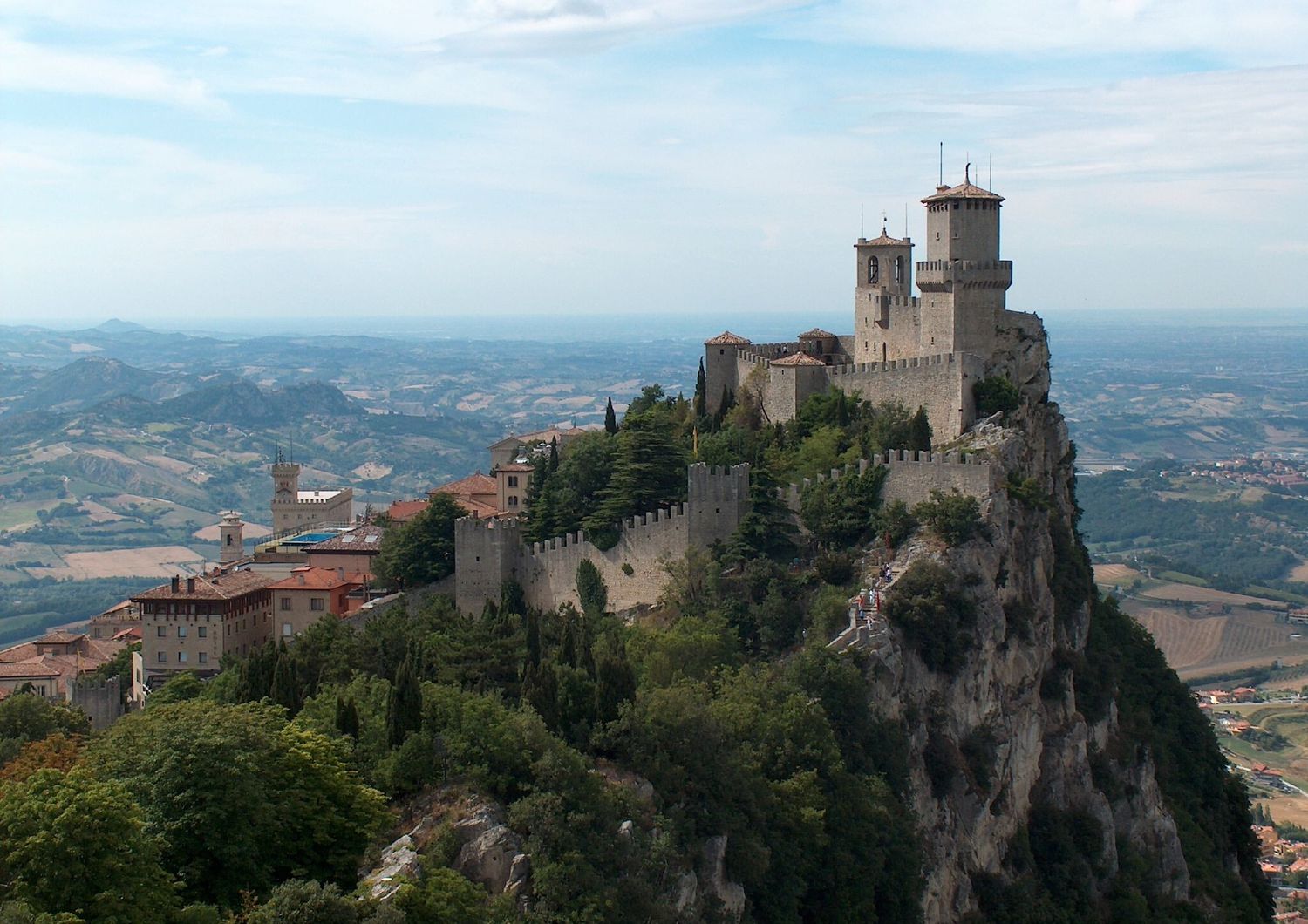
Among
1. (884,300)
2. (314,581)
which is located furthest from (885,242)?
(314,581)

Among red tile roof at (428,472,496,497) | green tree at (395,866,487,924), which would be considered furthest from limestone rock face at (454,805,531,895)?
red tile roof at (428,472,496,497)

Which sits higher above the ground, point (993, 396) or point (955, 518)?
point (993, 396)

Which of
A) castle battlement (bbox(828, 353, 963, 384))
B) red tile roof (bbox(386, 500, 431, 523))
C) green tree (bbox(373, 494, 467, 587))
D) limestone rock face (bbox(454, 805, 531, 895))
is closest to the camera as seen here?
limestone rock face (bbox(454, 805, 531, 895))

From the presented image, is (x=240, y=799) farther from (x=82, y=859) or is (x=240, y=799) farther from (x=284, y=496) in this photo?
(x=284, y=496)

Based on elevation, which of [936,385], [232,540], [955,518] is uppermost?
[936,385]

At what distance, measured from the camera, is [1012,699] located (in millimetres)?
58688

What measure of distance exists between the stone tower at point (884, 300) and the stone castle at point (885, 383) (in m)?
0.05

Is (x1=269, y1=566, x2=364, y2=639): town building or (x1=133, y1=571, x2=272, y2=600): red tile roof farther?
(x1=269, y1=566, x2=364, y2=639): town building

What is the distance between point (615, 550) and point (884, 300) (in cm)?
1492

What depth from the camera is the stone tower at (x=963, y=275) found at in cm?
6325

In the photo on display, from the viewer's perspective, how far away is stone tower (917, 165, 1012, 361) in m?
63.2

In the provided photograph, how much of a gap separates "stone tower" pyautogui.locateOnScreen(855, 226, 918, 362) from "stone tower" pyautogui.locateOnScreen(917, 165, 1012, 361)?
139 centimetres

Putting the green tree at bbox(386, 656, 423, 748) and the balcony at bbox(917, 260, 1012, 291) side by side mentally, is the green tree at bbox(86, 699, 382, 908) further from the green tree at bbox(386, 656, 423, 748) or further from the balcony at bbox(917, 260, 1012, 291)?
the balcony at bbox(917, 260, 1012, 291)

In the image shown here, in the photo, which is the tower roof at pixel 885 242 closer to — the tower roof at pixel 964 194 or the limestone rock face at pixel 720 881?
the tower roof at pixel 964 194
